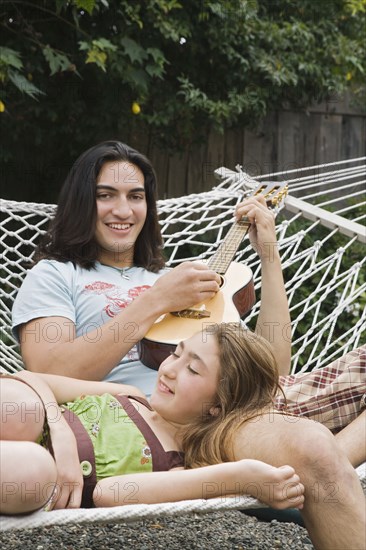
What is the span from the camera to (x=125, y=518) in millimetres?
1206

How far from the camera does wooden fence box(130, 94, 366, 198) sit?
4.30 m

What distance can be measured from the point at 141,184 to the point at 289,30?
7.29ft

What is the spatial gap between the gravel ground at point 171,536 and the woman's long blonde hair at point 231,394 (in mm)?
698

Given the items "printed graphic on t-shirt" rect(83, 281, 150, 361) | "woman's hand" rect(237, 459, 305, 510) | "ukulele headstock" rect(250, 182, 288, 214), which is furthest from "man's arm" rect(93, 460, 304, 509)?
"ukulele headstock" rect(250, 182, 288, 214)

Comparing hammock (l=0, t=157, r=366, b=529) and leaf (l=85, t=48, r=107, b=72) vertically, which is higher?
leaf (l=85, t=48, r=107, b=72)

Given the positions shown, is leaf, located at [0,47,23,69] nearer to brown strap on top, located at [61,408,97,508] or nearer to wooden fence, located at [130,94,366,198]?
wooden fence, located at [130,94,366,198]

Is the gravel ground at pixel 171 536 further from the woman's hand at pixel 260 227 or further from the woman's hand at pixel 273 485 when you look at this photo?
the woman's hand at pixel 273 485

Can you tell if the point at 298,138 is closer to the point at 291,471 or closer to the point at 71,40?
the point at 71,40

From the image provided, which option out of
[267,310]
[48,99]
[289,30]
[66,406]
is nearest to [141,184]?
[267,310]

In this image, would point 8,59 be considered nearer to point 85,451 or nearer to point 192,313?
point 192,313

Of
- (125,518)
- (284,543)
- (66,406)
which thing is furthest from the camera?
(284,543)

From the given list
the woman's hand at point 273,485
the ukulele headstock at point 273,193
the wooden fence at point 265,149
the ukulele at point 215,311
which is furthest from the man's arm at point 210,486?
the wooden fence at point 265,149

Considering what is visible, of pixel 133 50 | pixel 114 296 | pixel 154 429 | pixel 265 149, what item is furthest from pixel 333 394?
pixel 265 149

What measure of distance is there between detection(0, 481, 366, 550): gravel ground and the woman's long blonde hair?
697mm
